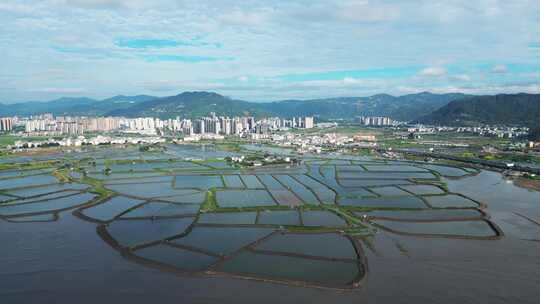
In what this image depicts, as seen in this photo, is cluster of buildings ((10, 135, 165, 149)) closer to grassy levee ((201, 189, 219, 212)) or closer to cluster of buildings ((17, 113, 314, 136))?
cluster of buildings ((17, 113, 314, 136))

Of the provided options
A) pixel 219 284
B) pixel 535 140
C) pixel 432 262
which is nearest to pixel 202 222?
pixel 219 284

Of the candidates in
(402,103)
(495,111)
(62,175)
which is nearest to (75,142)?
(62,175)

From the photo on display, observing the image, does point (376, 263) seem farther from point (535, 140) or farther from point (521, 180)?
point (535, 140)

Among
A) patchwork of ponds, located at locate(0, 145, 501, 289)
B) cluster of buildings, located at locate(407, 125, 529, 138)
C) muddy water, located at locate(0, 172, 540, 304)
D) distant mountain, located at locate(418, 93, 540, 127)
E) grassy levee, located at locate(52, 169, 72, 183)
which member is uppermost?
distant mountain, located at locate(418, 93, 540, 127)

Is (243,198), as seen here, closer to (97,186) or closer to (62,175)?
(97,186)

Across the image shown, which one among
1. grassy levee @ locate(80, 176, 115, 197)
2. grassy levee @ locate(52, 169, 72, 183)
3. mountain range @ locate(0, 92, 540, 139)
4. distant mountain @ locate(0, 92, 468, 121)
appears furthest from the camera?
distant mountain @ locate(0, 92, 468, 121)

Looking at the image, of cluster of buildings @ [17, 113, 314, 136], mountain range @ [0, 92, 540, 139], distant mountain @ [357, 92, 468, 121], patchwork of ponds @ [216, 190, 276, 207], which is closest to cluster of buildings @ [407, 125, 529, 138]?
mountain range @ [0, 92, 540, 139]
